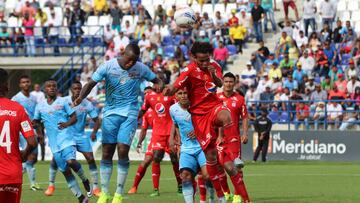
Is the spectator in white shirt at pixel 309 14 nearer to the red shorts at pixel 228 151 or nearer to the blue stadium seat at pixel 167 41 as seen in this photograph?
the blue stadium seat at pixel 167 41

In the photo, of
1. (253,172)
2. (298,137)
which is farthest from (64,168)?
(298,137)

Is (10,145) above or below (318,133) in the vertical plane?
above

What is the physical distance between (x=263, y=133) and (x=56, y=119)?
16.1 metres

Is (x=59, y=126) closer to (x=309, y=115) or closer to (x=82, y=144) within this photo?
(x=82, y=144)

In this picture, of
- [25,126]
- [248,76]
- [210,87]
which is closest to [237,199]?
[210,87]

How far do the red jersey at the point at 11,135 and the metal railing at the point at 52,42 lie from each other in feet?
116

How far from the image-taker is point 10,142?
1103 centimetres

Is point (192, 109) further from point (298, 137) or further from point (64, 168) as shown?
point (298, 137)

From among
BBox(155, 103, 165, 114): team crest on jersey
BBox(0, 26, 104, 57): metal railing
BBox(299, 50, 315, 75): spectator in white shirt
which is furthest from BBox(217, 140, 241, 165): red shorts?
BBox(0, 26, 104, 57): metal railing

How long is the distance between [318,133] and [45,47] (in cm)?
1660

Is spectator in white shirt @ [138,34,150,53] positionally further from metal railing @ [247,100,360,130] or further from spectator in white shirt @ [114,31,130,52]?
metal railing @ [247,100,360,130]

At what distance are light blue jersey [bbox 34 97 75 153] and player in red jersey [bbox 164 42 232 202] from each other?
492 cm

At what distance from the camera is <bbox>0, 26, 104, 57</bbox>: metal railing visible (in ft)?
153

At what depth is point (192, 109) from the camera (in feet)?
50.3
